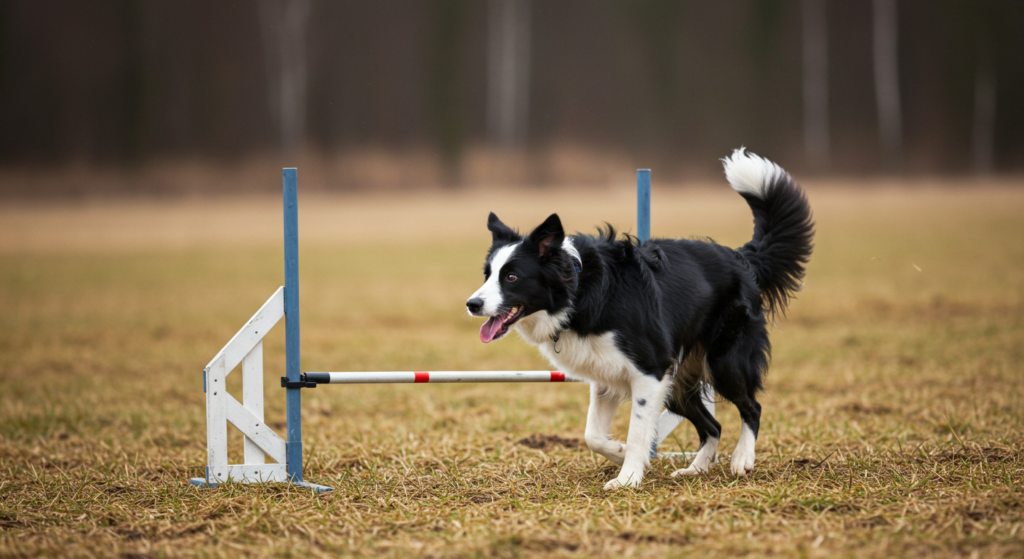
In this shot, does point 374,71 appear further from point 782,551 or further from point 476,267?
point 782,551

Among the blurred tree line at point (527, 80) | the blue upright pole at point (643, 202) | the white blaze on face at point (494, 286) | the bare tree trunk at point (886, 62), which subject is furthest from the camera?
the bare tree trunk at point (886, 62)

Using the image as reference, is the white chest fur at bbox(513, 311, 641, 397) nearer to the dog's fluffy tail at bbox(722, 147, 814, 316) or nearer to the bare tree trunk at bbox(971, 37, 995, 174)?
the dog's fluffy tail at bbox(722, 147, 814, 316)

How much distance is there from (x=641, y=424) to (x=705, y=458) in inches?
22.3

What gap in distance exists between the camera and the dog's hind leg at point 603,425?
166 inches

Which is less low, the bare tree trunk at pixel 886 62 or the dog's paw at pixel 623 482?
the bare tree trunk at pixel 886 62

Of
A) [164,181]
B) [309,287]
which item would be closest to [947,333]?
[309,287]

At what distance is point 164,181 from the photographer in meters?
21.2

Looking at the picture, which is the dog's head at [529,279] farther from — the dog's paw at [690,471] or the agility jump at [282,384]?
the dog's paw at [690,471]

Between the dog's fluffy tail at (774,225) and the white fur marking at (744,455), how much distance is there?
755 millimetres

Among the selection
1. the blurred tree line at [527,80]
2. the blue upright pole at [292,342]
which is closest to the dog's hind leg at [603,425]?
the blue upright pole at [292,342]

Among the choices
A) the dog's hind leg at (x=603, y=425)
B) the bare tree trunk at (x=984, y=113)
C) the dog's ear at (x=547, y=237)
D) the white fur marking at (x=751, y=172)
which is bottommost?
the dog's hind leg at (x=603, y=425)

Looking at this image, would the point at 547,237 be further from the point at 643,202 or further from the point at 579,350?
the point at 643,202

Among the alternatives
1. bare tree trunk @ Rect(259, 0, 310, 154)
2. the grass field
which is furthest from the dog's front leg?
bare tree trunk @ Rect(259, 0, 310, 154)

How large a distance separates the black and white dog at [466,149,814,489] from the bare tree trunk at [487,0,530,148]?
17.5 metres
